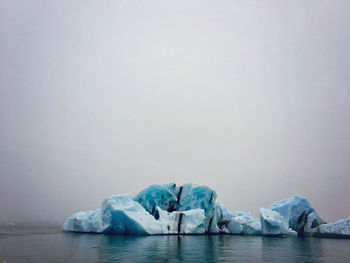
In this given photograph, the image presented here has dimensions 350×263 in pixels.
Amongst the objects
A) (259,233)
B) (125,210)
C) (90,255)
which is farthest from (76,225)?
(259,233)

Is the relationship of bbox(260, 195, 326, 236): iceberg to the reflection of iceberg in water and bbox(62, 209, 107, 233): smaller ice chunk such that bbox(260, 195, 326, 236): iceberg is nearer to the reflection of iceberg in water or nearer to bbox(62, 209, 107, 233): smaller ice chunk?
the reflection of iceberg in water

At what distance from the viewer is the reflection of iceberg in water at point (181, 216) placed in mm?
23047

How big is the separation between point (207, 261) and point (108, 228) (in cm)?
1563

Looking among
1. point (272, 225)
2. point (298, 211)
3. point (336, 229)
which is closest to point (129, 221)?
point (272, 225)

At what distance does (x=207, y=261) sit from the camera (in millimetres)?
10047

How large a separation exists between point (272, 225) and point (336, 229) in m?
8.55

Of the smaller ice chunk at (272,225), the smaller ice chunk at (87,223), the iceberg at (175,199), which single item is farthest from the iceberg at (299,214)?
the smaller ice chunk at (87,223)

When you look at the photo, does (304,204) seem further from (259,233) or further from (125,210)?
(125,210)

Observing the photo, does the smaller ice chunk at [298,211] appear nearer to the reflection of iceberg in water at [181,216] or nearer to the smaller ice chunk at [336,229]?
the reflection of iceberg in water at [181,216]

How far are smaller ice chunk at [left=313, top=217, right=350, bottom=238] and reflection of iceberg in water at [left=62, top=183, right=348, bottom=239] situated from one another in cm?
149

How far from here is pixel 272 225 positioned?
1110 inches

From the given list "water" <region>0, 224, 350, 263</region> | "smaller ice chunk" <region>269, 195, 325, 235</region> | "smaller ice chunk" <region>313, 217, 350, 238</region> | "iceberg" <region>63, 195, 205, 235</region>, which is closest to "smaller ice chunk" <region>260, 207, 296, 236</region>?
"smaller ice chunk" <region>269, 195, 325, 235</region>

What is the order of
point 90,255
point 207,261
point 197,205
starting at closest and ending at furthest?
point 207,261
point 90,255
point 197,205

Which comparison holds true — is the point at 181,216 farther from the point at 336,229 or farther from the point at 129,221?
the point at 336,229
